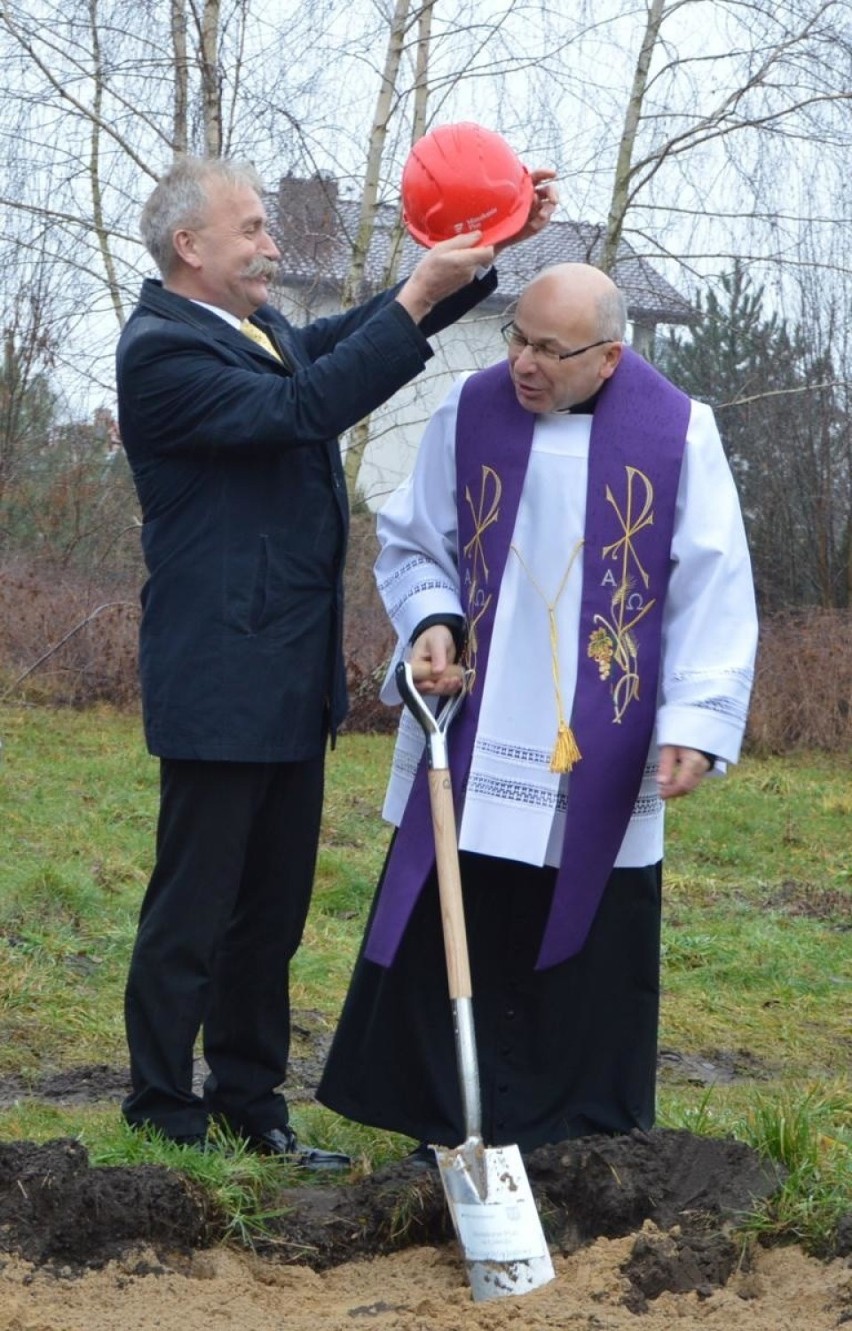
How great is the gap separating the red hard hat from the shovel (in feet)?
4.44

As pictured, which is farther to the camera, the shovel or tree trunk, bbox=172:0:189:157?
tree trunk, bbox=172:0:189:157

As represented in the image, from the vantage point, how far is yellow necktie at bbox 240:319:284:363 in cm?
420

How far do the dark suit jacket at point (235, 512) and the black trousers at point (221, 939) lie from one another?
0.14 metres

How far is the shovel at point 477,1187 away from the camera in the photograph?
3264mm

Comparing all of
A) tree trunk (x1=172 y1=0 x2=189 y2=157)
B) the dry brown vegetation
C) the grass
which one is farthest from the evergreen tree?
tree trunk (x1=172 y1=0 x2=189 y2=157)

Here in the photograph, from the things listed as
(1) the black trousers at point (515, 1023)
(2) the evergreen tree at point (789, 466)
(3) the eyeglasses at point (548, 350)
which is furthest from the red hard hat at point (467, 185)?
(2) the evergreen tree at point (789, 466)

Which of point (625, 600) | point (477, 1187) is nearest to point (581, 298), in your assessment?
point (625, 600)

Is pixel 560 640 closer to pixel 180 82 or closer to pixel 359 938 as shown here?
pixel 359 938

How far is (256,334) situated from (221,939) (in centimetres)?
148

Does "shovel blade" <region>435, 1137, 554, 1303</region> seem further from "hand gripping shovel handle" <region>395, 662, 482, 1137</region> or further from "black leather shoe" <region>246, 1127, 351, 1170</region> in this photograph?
"black leather shoe" <region>246, 1127, 351, 1170</region>

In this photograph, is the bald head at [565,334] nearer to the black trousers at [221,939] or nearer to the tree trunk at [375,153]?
the black trousers at [221,939]

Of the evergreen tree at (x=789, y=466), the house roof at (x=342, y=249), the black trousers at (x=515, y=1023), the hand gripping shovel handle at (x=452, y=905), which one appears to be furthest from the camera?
the evergreen tree at (x=789, y=466)

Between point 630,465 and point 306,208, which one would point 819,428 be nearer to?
point 306,208

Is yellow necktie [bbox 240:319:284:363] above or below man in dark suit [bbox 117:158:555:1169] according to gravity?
above
